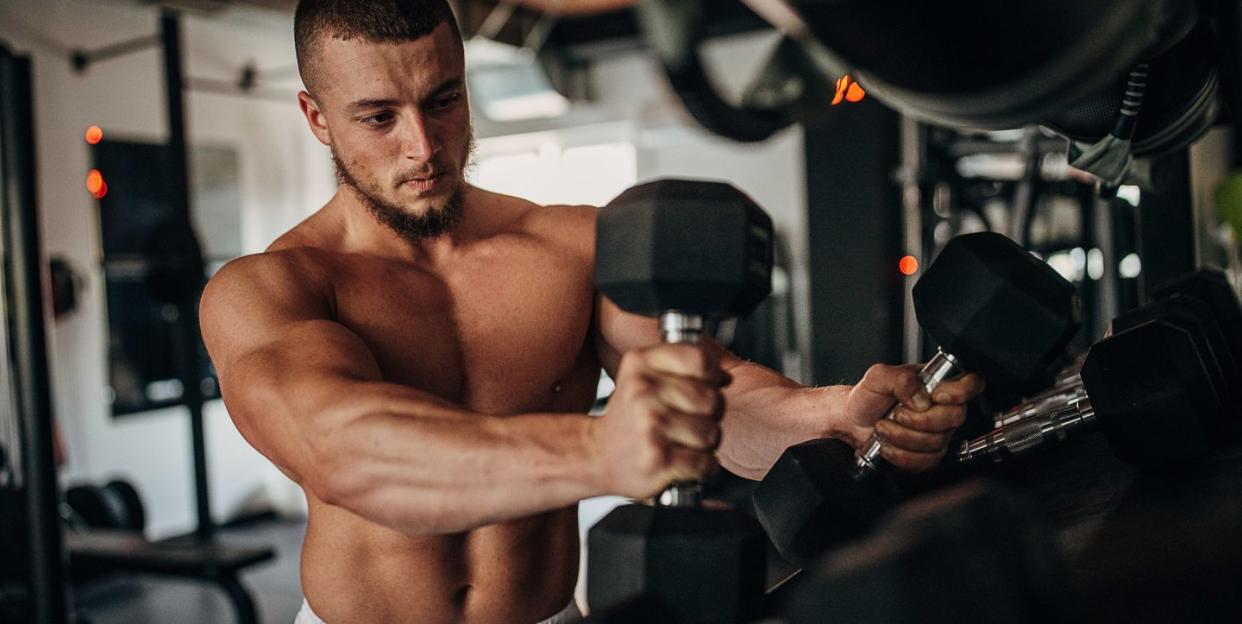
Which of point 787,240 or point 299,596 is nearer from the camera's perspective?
point 299,596

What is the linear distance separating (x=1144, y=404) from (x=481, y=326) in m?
0.93

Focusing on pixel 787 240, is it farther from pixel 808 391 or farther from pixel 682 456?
pixel 682 456

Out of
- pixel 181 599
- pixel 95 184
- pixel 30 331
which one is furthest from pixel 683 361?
pixel 95 184

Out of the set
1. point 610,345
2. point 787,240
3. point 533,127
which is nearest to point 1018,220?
point 610,345

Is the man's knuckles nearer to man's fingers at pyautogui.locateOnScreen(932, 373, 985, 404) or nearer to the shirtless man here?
the shirtless man

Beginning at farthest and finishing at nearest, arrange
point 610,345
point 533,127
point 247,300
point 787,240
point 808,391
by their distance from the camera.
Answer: point 533,127
point 787,240
point 610,345
point 808,391
point 247,300

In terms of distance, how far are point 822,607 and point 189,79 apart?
5962mm

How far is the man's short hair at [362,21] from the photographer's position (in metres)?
1.46

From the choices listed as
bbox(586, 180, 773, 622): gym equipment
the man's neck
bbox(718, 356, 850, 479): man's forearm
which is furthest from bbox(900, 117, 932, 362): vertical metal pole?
bbox(586, 180, 773, 622): gym equipment

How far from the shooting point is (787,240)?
737 centimetres

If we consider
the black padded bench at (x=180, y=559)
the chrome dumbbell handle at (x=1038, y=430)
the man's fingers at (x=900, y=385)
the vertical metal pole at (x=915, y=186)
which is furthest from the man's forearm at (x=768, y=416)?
the black padded bench at (x=180, y=559)

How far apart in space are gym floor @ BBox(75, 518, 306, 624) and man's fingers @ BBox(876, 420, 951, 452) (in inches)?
145

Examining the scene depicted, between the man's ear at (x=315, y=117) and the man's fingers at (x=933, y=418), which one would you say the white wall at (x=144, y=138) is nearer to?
the man's ear at (x=315, y=117)

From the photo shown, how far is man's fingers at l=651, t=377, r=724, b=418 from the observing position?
81cm
